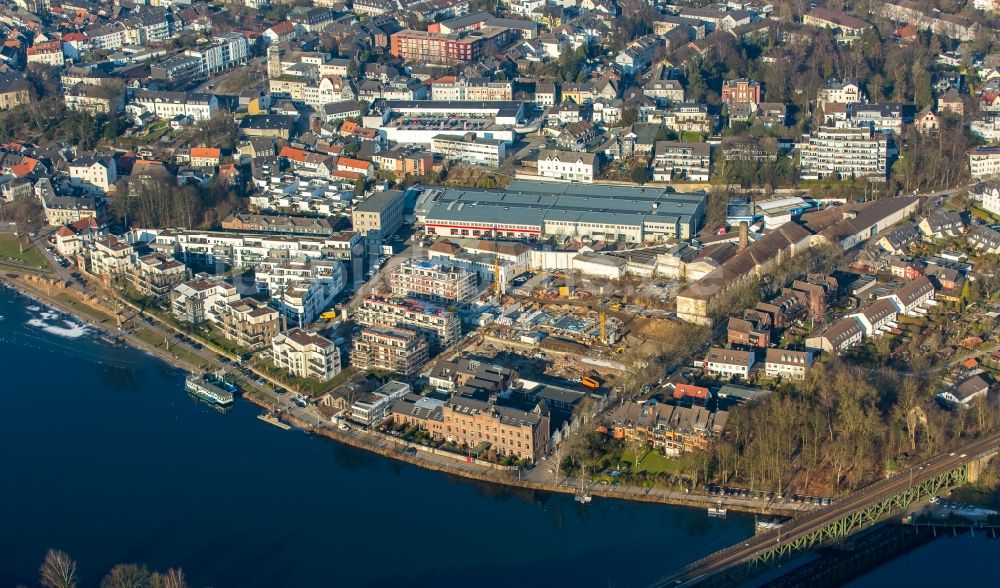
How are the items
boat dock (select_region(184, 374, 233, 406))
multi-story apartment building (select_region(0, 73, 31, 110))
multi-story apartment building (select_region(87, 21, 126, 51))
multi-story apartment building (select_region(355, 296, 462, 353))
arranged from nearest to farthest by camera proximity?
boat dock (select_region(184, 374, 233, 406)) → multi-story apartment building (select_region(355, 296, 462, 353)) → multi-story apartment building (select_region(0, 73, 31, 110)) → multi-story apartment building (select_region(87, 21, 126, 51))

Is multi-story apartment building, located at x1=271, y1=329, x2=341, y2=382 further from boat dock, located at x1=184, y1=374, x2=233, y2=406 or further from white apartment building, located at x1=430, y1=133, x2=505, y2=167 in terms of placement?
white apartment building, located at x1=430, y1=133, x2=505, y2=167

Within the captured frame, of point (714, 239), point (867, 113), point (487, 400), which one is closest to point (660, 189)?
point (714, 239)

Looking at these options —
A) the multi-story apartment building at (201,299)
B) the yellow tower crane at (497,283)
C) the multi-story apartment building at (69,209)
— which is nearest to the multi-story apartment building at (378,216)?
the yellow tower crane at (497,283)

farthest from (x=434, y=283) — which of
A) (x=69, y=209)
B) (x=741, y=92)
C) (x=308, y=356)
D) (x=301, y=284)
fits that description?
(x=741, y=92)

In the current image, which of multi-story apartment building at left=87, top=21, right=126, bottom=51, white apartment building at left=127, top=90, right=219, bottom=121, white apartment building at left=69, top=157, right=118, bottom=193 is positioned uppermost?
multi-story apartment building at left=87, top=21, right=126, bottom=51

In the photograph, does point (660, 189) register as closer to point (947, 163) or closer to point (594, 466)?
point (947, 163)

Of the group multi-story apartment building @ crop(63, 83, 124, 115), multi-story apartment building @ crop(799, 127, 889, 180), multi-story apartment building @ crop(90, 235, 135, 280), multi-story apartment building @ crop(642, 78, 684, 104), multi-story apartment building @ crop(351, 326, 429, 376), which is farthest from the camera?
multi-story apartment building @ crop(63, 83, 124, 115)

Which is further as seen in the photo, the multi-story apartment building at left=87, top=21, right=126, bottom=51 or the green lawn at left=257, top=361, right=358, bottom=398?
the multi-story apartment building at left=87, top=21, right=126, bottom=51

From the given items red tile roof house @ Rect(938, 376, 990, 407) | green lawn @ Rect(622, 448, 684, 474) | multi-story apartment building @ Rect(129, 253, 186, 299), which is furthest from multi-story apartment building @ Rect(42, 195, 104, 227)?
red tile roof house @ Rect(938, 376, 990, 407)
